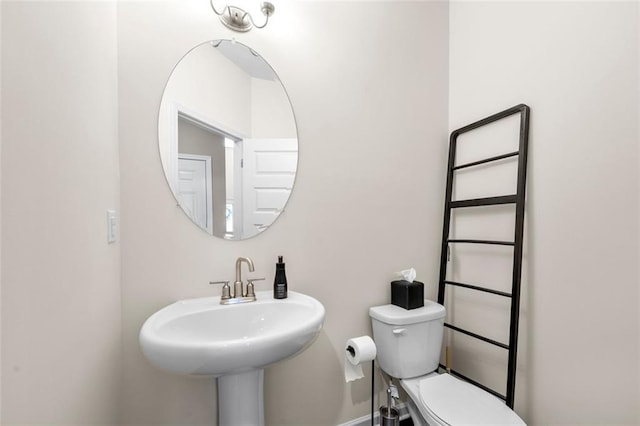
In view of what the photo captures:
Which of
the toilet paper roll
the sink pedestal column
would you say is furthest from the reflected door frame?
the toilet paper roll

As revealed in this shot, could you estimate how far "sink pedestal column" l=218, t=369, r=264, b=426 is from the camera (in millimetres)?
1103

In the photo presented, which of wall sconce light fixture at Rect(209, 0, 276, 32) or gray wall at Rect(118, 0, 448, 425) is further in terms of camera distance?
wall sconce light fixture at Rect(209, 0, 276, 32)

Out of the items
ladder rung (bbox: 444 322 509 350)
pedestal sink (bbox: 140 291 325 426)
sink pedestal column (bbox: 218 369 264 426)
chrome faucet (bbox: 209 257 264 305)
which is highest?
chrome faucet (bbox: 209 257 264 305)

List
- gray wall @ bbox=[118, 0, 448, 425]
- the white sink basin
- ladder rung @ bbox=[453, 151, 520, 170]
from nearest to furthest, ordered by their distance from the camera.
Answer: the white sink basin, gray wall @ bbox=[118, 0, 448, 425], ladder rung @ bbox=[453, 151, 520, 170]

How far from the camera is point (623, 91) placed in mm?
1074

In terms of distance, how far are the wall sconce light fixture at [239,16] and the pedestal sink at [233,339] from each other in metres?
1.20

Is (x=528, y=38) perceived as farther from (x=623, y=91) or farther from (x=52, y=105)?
(x=52, y=105)

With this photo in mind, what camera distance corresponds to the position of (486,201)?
151 centimetres

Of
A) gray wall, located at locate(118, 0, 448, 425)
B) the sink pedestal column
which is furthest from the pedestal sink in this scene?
gray wall, located at locate(118, 0, 448, 425)

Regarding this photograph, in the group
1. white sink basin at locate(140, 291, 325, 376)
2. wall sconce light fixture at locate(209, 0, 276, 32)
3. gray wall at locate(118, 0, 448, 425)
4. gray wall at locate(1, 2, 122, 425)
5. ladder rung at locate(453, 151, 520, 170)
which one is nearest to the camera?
gray wall at locate(1, 2, 122, 425)

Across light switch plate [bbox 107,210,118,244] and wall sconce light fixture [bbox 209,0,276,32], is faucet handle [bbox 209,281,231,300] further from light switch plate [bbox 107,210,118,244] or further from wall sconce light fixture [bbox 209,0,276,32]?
wall sconce light fixture [bbox 209,0,276,32]

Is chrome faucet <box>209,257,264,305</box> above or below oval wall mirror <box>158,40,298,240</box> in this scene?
below

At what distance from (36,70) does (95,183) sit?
0.39 m

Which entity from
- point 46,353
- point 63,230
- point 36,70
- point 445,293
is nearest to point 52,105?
point 36,70
